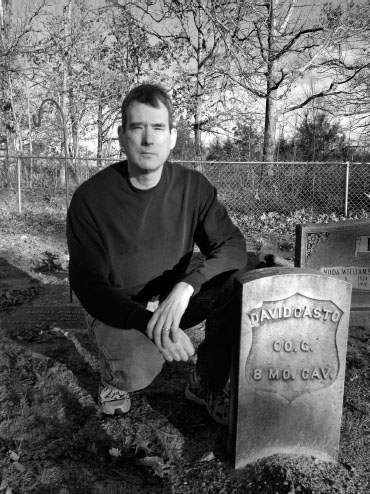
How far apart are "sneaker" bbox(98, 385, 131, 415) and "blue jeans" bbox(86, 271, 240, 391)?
0.10 meters

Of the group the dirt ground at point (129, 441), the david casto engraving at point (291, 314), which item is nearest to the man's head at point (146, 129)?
the david casto engraving at point (291, 314)

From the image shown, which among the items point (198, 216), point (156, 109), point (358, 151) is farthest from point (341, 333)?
point (358, 151)

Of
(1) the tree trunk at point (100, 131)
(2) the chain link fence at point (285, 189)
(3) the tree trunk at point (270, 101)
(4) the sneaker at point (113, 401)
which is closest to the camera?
(4) the sneaker at point (113, 401)

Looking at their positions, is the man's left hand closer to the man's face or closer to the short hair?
the man's face

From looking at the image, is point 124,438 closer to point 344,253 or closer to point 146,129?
point 146,129

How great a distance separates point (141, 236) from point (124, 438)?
1.04 m

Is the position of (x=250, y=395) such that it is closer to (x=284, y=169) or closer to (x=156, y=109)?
(x=156, y=109)

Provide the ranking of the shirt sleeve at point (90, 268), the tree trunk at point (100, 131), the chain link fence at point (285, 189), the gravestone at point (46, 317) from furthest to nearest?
the tree trunk at point (100, 131)
the chain link fence at point (285, 189)
the gravestone at point (46, 317)
the shirt sleeve at point (90, 268)

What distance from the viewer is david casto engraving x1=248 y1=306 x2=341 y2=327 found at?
1877mm

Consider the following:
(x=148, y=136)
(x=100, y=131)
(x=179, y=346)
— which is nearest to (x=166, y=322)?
(x=179, y=346)

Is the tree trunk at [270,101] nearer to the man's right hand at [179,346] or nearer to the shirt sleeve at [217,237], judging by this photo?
the shirt sleeve at [217,237]

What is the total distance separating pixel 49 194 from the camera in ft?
42.8

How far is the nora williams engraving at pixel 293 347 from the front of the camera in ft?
6.22

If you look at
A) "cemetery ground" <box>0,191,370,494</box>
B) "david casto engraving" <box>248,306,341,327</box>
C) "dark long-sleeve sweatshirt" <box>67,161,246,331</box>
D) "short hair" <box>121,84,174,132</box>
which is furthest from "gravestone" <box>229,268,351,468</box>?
"short hair" <box>121,84,174,132</box>
